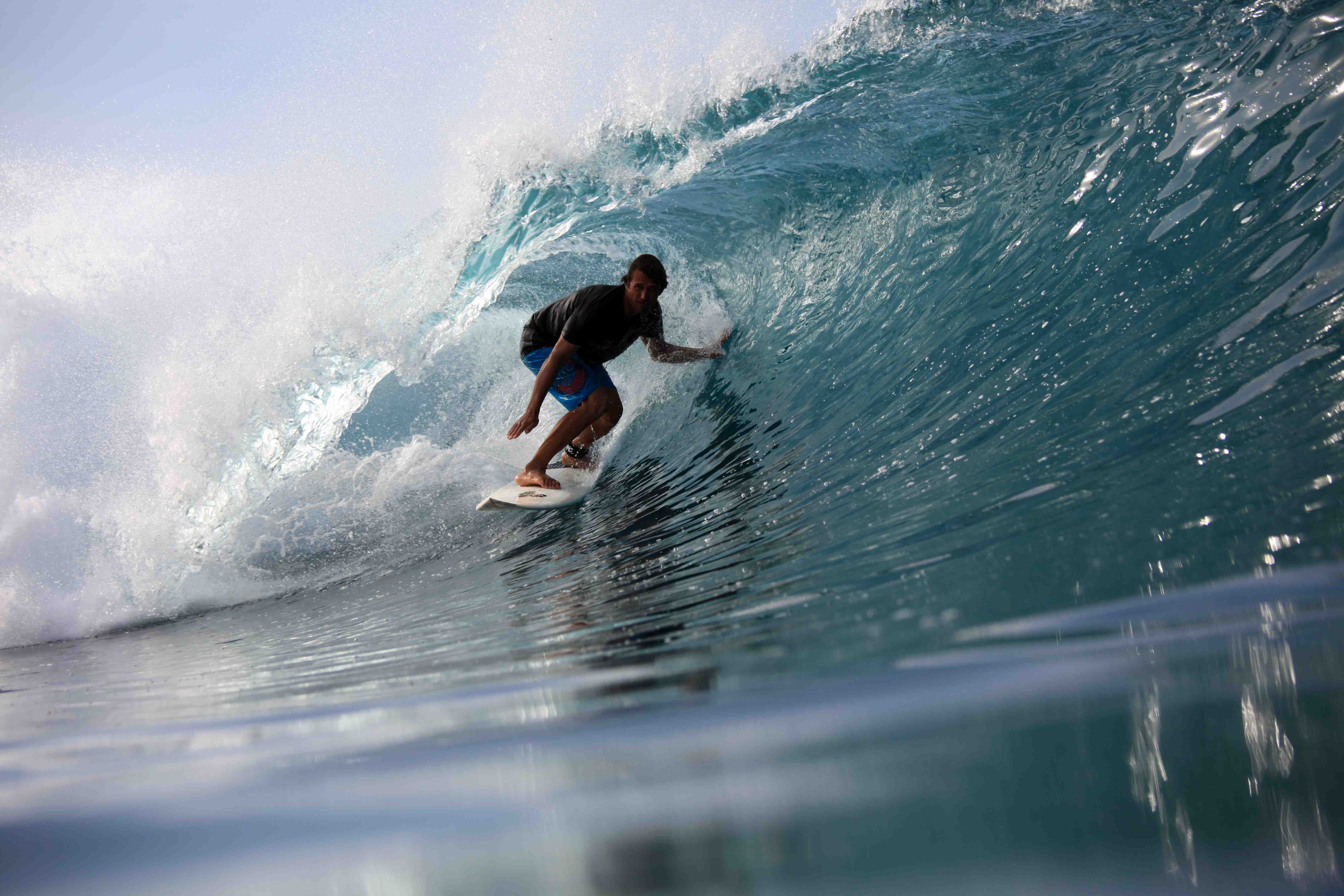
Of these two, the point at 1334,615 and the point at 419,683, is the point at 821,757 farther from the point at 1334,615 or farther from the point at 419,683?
the point at 419,683

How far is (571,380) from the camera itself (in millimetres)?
4695

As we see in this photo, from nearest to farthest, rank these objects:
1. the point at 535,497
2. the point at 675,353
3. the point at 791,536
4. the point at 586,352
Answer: the point at 791,536 → the point at 535,497 → the point at 586,352 → the point at 675,353

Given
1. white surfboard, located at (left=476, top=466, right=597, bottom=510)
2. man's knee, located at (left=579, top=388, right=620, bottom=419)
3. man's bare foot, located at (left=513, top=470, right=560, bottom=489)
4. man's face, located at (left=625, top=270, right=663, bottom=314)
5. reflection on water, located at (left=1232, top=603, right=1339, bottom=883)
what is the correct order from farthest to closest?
man's knee, located at (left=579, top=388, right=620, bottom=419), man's bare foot, located at (left=513, top=470, right=560, bottom=489), white surfboard, located at (left=476, top=466, right=597, bottom=510), man's face, located at (left=625, top=270, right=663, bottom=314), reflection on water, located at (left=1232, top=603, right=1339, bottom=883)

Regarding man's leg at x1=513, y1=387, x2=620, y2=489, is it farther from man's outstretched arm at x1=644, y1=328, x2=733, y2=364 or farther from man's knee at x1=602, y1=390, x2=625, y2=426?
man's outstretched arm at x1=644, y1=328, x2=733, y2=364

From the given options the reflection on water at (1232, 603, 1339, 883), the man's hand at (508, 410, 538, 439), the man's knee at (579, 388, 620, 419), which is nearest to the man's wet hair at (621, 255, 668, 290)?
the man's knee at (579, 388, 620, 419)

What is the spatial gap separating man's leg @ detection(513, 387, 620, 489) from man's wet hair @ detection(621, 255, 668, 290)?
84cm

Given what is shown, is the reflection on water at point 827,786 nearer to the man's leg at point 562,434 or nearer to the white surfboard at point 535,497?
the white surfboard at point 535,497

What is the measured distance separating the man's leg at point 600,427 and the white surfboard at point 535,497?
28 cm

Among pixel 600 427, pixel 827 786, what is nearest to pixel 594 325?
pixel 600 427

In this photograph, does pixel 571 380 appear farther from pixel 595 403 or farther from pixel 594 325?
pixel 594 325

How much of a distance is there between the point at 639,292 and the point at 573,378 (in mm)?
759

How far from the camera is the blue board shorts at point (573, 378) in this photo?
15.3 feet

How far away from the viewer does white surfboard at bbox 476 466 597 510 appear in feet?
14.6

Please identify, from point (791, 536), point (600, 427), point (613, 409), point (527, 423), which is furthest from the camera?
point (600, 427)
